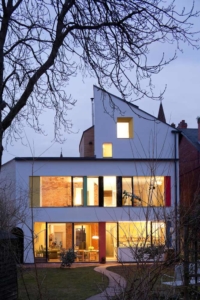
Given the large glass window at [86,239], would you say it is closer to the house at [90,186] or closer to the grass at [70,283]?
the house at [90,186]

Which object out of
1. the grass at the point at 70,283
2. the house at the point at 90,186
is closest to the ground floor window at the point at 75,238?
the house at the point at 90,186

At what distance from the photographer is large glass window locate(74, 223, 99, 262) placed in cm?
3189

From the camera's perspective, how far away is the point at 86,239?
32.0 meters

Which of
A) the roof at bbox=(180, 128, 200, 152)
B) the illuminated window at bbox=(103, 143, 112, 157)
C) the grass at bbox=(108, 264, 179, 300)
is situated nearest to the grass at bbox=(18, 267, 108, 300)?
the illuminated window at bbox=(103, 143, 112, 157)

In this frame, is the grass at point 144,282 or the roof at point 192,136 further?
the roof at point 192,136

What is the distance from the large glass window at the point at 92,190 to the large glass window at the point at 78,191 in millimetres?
415

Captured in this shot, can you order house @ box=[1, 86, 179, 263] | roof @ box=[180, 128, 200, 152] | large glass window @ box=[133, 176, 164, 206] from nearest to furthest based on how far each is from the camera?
large glass window @ box=[133, 176, 164, 206]
house @ box=[1, 86, 179, 263]
roof @ box=[180, 128, 200, 152]

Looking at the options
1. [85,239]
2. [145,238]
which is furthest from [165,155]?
[145,238]

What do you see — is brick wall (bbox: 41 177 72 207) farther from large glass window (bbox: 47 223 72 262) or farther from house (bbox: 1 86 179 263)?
large glass window (bbox: 47 223 72 262)

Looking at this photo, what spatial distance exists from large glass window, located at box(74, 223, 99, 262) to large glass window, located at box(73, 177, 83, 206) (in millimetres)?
1329

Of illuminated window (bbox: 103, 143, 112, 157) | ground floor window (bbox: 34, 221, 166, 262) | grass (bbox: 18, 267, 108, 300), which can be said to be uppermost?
illuminated window (bbox: 103, 143, 112, 157)

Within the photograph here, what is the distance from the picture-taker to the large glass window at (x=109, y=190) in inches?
1249

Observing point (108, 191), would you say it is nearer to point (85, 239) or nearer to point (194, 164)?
point (85, 239)

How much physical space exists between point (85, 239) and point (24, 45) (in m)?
24.7
